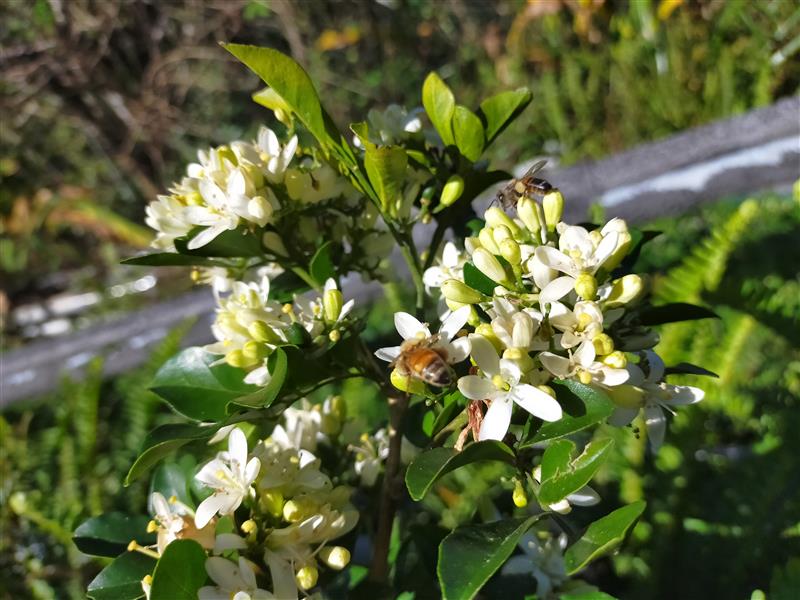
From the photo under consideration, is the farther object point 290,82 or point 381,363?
point 381,363

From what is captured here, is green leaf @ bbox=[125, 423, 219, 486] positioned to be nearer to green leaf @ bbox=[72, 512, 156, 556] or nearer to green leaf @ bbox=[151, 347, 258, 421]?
green leaf @ bbox=[151, 347, 258, 421]

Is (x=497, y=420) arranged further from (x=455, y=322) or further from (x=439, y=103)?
(x=439, y=103)

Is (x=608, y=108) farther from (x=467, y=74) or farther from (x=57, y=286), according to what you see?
(x=57, y=286)

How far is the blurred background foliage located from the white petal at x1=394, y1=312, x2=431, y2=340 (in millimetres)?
279

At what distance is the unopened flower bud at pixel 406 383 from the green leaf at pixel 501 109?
258 mm

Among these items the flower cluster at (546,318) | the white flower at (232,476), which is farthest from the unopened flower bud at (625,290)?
the white flower at (232,476)

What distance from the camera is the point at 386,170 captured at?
571 mm

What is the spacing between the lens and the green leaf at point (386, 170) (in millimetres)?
554

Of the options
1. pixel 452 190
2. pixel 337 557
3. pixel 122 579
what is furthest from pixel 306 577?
pixel 452 190

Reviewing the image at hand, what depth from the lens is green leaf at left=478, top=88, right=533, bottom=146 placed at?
0.63 metres

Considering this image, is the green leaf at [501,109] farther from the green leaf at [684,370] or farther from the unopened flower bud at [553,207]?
the green leaf at [684,370]

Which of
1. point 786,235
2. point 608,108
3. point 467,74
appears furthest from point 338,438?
point 467,74

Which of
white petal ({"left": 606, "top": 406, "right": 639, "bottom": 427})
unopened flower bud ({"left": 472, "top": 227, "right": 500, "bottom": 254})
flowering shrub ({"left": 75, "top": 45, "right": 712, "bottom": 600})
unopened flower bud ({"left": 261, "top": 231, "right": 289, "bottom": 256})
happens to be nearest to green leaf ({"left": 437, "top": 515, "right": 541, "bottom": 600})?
flowering shrub ({"left": 75, "top": 45, "right": 712, "bottom": 600})

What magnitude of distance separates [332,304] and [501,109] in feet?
0.80
